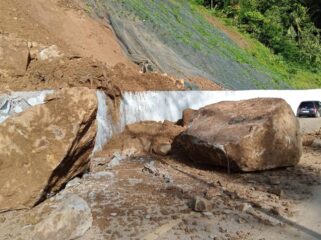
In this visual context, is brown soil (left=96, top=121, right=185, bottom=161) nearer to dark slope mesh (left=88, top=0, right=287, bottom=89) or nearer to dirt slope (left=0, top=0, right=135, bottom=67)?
dirt slope (left=0, top=0, right=135, bottom=67)

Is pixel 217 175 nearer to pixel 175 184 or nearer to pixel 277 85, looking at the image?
pixel 175 184

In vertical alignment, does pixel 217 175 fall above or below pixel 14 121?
below

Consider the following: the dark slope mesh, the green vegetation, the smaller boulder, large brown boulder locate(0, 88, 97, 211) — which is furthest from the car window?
large brown boulder locate(0, 88, 97, 211)

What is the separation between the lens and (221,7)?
158 ft

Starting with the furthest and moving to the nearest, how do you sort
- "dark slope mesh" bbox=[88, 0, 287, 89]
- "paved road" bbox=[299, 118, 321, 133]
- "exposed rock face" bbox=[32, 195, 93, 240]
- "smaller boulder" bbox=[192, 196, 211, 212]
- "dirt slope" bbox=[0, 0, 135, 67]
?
"dark slope mesh" bbox=[88, 0, 287, 89]
"paved road" bbox=[299, 118, 321, 133]
"dirt slope" bbox=[0, 0, 135, 67]
"smaller boulder" bbox=[192, 196, 211, 212]
"exposed rock face" bbox=[32, 195, 93, 240]

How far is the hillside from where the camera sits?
25.6 meters

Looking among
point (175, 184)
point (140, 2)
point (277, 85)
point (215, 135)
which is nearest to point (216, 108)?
point (215, 135)

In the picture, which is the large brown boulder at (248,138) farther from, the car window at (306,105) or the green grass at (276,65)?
the green grass at (276,65)

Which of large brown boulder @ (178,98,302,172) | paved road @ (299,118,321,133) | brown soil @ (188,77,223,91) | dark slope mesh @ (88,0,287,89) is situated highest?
dark slope mesh @ (88,0,287,89)

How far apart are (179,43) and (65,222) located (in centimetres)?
2432

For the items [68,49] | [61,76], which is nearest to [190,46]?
[68,49]

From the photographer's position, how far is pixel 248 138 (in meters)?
10.8

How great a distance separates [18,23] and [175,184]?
1046cm

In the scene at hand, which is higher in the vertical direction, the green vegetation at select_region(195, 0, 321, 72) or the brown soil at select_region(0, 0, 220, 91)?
the green vegetation at select_region(195, 0, 321, 72)
